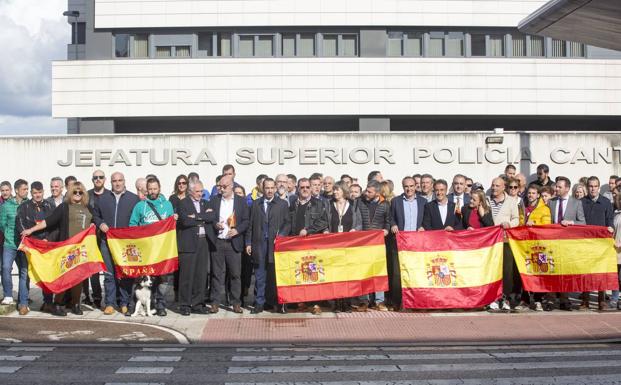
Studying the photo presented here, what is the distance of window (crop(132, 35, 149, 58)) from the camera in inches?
1115

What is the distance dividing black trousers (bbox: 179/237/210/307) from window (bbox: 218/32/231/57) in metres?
17.7

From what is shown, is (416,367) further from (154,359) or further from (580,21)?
(580,21)

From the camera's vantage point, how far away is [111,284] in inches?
463

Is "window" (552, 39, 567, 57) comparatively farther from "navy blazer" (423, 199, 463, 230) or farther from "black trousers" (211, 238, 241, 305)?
"black trousers" (211, 238, 241, 305)

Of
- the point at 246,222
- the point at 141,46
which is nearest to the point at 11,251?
the point at 246,222

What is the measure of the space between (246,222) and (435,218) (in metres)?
3.10

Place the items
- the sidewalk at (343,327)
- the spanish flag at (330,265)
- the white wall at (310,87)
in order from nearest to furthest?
the sidewalk at (343,327) → the spanish flag at (330,265) → the white wall at (310,87)

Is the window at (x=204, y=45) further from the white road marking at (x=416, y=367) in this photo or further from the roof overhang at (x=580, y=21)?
the white road marking at (x=416, y=367)

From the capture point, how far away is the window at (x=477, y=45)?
28.7 m

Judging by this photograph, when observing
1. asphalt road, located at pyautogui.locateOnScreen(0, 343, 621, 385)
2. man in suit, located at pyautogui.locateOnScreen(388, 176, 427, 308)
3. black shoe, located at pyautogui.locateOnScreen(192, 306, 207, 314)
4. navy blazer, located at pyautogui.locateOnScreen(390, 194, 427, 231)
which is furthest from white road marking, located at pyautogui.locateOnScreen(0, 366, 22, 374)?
navy blazer, located at pyautogui.locateOnScreen(390, 194, 427, 231)

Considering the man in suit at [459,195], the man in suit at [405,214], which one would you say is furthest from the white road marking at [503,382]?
the man in suit at [459,195]

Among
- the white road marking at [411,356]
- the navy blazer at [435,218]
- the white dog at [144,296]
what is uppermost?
the navy blazer at [435,218]

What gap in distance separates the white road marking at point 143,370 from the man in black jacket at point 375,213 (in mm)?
4840

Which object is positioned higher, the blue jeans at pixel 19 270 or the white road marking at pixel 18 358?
the blue jeans at pixel 19 270
